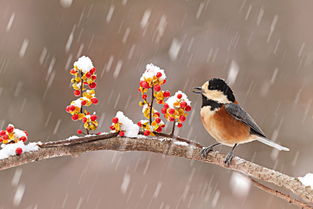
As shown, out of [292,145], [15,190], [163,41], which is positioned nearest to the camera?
[15,190]

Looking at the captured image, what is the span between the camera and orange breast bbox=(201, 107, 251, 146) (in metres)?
1.51

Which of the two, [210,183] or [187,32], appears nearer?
[210,183]

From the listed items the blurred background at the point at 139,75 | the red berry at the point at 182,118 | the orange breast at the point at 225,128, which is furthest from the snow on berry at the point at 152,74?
the blurred background at the point at 139,75

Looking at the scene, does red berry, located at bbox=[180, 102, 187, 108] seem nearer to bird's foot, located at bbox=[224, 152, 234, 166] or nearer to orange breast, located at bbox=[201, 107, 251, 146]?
bird's foot, located at bbox=[224, 152, 234, 166]

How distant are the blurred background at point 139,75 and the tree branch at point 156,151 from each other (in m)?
2.67

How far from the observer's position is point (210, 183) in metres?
4.05

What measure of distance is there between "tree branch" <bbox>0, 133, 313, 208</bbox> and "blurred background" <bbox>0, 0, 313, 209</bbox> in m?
2.67

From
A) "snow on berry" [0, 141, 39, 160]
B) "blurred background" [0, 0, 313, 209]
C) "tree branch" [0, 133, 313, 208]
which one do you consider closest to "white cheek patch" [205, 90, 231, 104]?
"tree branch" [0, 133, 313, 208]

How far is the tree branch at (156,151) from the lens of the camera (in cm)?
116

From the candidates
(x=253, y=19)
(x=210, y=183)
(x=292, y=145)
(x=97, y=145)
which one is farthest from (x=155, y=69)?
(x=253, y=19)

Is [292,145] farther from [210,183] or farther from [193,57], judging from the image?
[193,57]

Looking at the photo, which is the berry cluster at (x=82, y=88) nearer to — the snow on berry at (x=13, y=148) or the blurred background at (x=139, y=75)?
the snow on berry at (x=13, y=148)

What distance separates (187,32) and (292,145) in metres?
1.56

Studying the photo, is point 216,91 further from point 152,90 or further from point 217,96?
point 152,90
